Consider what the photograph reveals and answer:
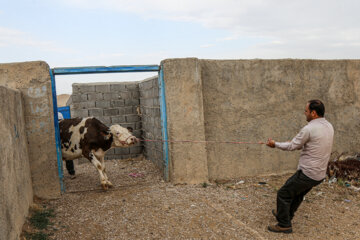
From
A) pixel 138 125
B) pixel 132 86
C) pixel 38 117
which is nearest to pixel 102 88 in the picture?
pixel 132 86

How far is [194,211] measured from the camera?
459cm

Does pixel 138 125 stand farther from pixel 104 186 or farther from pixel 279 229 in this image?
pixel 279 229

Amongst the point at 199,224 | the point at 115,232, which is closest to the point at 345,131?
the point at 199,224

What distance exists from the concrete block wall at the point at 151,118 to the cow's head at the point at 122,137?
3.62 feet

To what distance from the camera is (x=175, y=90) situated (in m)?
5.68

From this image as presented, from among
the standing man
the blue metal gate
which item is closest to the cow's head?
the blue metal gate

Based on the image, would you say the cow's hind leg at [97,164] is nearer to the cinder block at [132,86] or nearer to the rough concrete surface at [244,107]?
the rough concrete surface at [244,107]

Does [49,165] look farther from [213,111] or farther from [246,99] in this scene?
[246,99]

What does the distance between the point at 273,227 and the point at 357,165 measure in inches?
129

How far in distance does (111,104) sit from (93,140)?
3.05 meters

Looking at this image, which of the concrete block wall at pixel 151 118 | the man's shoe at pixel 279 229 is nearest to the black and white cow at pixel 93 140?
the concrete block wall at pixel 151 118

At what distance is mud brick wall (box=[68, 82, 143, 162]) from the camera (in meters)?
8.61

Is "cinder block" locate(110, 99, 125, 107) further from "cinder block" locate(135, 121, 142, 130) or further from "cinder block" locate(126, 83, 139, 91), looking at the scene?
"cinder block" locate(135, 121, 142, 130)

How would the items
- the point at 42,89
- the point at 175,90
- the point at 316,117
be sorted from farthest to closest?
the point at 175,90
the point at 42,89
the point at 316,117
